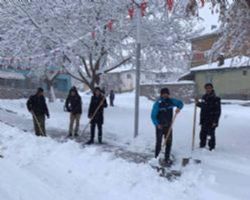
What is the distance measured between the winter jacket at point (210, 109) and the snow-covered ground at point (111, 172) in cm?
80

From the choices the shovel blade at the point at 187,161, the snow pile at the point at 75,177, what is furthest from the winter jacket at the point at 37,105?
the shovel blade at the point at 187,161

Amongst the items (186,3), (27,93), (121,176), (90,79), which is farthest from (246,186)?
(27,93)

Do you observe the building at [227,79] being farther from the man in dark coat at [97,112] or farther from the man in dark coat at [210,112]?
the man in dark coat at [210,112]

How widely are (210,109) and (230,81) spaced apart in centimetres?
2911

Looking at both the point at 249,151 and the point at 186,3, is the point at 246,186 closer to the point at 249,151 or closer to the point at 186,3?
the point at 249,151

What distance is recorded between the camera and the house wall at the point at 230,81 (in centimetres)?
3750

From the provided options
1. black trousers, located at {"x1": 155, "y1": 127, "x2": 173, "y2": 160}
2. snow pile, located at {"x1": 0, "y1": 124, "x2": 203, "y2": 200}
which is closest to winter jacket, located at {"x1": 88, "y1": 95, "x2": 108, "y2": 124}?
snow pile, located at {"x1": 0, "y1": 124, "x2": 203, "y2": 200}

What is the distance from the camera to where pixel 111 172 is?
Answer: 30.4ft

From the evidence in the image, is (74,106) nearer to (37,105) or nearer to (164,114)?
(37,105)

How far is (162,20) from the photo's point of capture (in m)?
20.9

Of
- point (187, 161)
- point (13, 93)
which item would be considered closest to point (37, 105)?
point (187, 161)

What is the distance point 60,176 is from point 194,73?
35.8 m

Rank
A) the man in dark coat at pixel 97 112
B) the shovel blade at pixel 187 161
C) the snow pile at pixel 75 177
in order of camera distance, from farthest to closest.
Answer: the man in dark coat at pixel 97 112 → the shovel blade at pixel 187 161 → the snow pile at pixel 75 177

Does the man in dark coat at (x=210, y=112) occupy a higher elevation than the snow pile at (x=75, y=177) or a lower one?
higher
